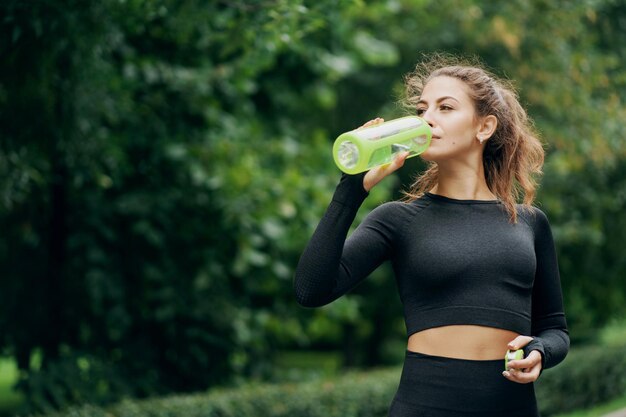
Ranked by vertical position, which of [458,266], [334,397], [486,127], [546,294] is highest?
[486,127]

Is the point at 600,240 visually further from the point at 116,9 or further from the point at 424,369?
the point at 424,369

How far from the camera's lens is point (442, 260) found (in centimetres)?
263

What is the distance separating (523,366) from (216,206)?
20.1 feet

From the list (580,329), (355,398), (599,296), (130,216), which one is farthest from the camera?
(580,329)

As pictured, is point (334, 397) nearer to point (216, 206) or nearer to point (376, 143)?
point (216, 206)

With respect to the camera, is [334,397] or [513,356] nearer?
[513,356]

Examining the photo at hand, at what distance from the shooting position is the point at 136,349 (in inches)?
354

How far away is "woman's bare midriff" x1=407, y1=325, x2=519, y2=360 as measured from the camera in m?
2.61

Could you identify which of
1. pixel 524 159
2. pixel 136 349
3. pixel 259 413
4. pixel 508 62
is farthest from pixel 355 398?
pixel 524 159

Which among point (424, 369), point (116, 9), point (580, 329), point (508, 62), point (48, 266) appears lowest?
point (580, 329)

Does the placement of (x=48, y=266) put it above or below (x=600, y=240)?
above

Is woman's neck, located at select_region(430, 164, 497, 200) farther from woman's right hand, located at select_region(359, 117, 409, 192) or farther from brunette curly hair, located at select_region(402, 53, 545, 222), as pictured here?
woman's right hand, located at select_region(359, 117, 409, 192)

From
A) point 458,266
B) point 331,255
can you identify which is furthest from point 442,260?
point 331,255

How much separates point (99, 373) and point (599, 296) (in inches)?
246
